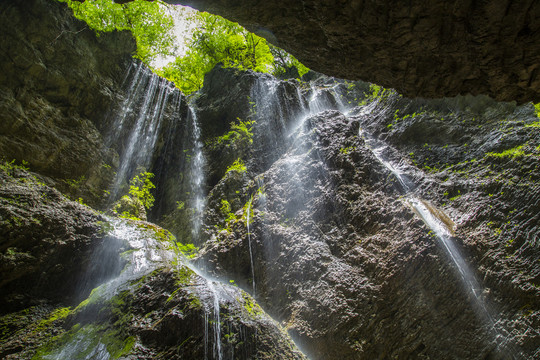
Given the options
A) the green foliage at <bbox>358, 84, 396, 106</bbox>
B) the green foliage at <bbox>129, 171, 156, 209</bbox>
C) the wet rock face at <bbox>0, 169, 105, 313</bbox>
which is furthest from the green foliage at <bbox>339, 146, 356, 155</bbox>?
the green foliage at <bbox>129, 171, 156, 209</bbox>

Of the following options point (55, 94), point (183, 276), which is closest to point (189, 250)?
point (183, 276)

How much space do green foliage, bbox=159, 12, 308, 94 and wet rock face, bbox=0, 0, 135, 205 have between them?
27.5 ft

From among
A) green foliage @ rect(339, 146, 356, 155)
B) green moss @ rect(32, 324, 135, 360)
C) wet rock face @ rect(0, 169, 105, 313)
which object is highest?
green foliage @ rect(339, 146, 356, 155)

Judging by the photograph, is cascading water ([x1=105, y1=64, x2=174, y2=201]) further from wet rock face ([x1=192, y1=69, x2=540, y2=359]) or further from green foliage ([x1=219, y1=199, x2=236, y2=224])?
green foliage ([x1=219, y1=199, x2=236, y2=224])

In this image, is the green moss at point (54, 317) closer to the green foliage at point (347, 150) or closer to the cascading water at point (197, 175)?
the cascading water at point (197, 175)

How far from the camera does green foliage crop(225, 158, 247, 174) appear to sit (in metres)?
11.9

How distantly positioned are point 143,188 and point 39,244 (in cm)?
612

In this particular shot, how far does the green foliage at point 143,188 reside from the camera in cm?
1116

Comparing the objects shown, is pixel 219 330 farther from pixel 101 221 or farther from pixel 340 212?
pixel 340 212

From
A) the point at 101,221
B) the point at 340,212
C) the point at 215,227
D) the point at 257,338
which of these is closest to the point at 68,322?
the point at 101,221

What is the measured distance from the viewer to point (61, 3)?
1003cm

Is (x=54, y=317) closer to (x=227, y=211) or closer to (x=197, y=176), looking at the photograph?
(x=227, y=211)

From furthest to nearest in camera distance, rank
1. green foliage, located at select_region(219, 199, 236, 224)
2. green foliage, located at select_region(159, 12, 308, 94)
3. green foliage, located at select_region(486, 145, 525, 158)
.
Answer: green foliage, located at select_region(159, 12, 308, 94) < green foliage, located at select_region(219, 199, 236, 224) < green foliage, located at select_region(486, 145, 525, 158)

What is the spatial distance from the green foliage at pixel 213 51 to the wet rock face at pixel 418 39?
14649mm
